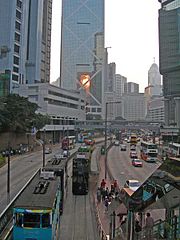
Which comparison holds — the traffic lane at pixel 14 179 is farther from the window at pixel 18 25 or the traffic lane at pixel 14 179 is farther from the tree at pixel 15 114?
the window at pixel 18 25

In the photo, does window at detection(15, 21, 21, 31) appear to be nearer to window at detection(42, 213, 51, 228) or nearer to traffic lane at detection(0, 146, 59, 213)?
traffic lane at detection(0, 146, 59, 213)

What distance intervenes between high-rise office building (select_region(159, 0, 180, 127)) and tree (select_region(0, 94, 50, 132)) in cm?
6948

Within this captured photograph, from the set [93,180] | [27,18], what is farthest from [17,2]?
[93,180]

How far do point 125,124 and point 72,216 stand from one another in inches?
3546

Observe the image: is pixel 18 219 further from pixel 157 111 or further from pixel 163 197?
pixel 157 111

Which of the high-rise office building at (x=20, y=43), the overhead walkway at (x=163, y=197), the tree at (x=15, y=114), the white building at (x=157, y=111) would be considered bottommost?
the overhead walkway at (x=163, y=197)

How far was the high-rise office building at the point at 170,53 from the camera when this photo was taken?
398ft

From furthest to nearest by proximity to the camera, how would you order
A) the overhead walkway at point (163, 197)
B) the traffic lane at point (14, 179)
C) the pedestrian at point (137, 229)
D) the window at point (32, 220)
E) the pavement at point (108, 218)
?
1. the traffic lane at point (14, 179)
2. the window at point (32, 220)
3. the pavement at point (108, 218)
4. the pedestrian at point (137, 229)
5. the overhead walkway at point (163, 197)

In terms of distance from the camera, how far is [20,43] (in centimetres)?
9594

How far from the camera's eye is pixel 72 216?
1892 centimetres

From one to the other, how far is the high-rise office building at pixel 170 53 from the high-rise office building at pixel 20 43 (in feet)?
159

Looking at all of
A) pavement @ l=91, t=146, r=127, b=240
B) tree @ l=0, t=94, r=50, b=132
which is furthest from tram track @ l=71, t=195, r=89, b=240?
tree @ l=0, t=94, r=50, b=132

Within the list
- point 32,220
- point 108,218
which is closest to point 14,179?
point 108,218

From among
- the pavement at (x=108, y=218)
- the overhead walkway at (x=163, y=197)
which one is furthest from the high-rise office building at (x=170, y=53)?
the overhead walkway at (x=163, y=197)
